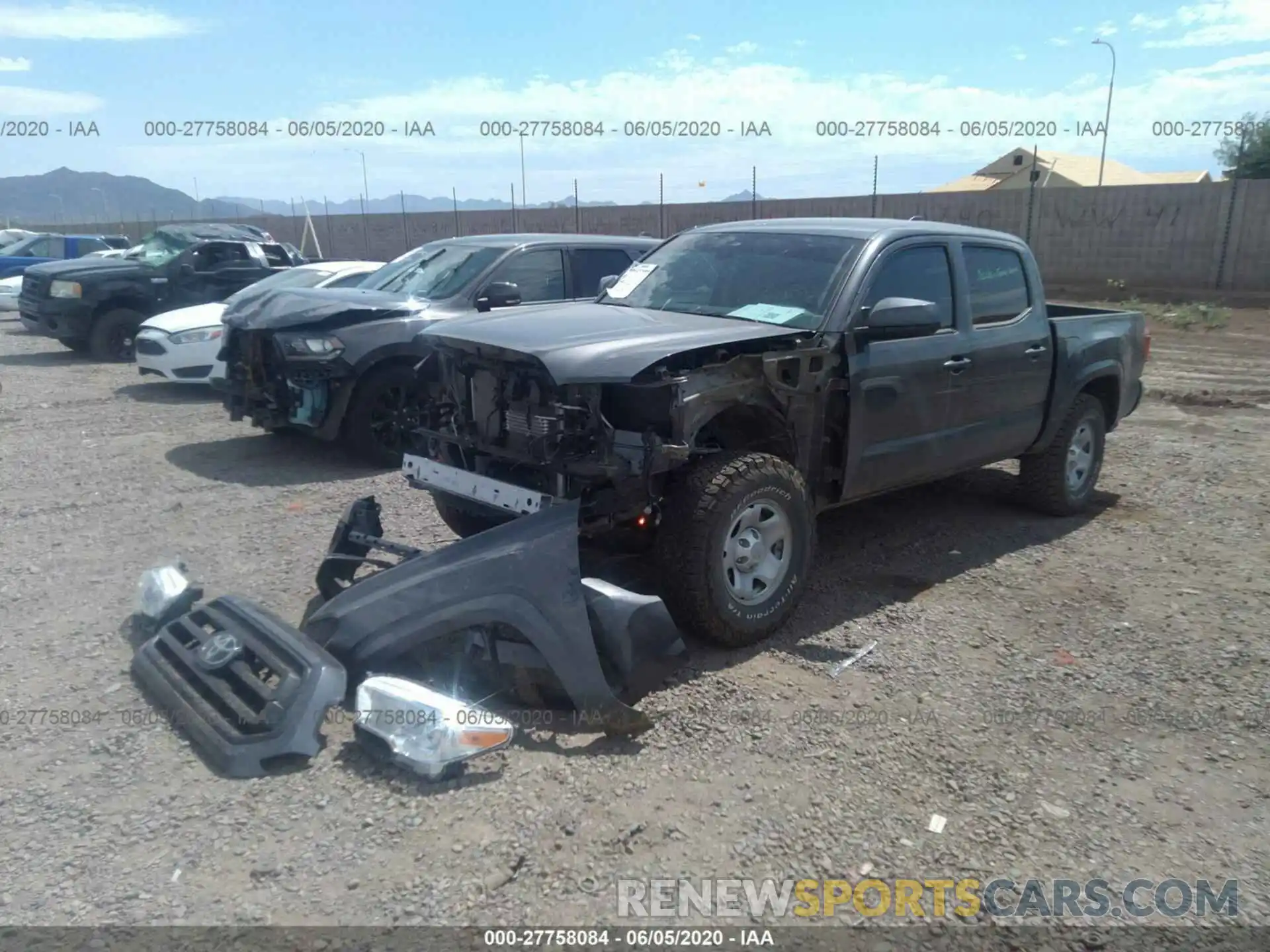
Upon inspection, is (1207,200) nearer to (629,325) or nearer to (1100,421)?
(1100,421)

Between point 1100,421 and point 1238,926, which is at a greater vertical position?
point 1100,421

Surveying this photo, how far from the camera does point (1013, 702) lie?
396 centimetres

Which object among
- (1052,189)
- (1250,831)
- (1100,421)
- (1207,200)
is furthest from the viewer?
(1052,189)

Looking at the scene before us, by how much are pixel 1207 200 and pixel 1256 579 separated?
63.7ft

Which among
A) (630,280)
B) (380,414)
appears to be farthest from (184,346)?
(630,280)

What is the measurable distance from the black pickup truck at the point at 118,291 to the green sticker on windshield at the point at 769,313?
411 inches

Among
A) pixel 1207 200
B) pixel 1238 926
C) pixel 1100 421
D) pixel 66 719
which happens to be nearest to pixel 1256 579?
pixel 1100 421

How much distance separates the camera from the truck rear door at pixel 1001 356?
5477mm

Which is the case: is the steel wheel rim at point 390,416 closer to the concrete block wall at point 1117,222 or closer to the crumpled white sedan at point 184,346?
the crumpled white sedan at point 184,346

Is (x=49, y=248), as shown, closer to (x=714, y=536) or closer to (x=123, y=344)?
(x=123, y=344)

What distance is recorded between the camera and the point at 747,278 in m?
5.04

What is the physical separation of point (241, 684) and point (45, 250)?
2055 cm

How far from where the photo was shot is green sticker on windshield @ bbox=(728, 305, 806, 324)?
4.69 m

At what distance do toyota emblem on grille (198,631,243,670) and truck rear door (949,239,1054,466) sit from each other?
3.81 m
